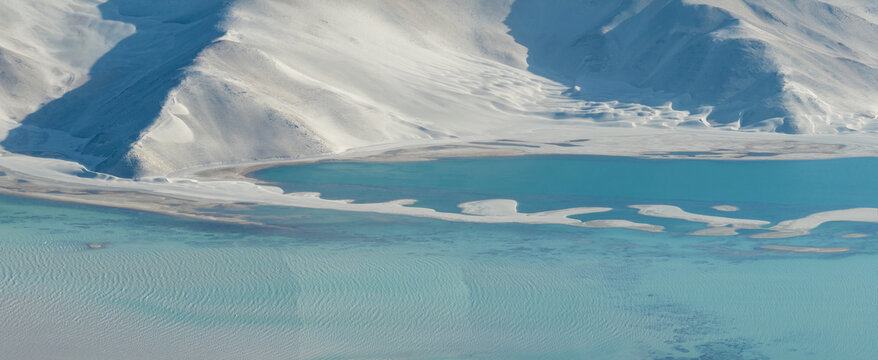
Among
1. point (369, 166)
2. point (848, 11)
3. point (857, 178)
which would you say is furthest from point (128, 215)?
point (848, 11)

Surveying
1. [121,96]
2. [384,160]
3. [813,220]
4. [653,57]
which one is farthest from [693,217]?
[653,57]

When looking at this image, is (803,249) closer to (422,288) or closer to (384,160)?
(422,288)

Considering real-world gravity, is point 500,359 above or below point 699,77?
below

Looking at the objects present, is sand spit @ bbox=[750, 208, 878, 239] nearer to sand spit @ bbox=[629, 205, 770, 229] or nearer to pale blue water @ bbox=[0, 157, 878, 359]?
pale blue water @ bbox=[0, 157, 878, 359]

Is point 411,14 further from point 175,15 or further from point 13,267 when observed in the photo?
point 13,267

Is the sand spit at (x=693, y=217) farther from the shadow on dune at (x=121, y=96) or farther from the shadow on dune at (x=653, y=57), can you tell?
the shadow on dune at (x=653, y=57)

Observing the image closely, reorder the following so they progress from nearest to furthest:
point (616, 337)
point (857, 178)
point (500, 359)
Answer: point (500, 359), point (616, 337), point (857, 178)
